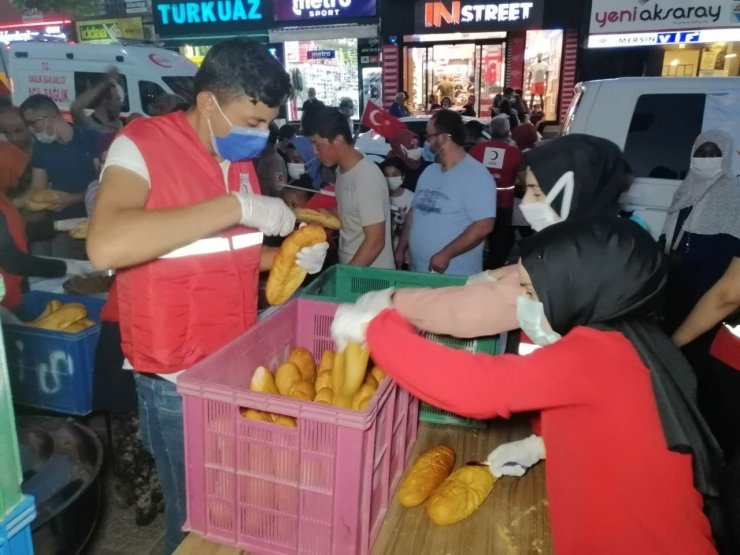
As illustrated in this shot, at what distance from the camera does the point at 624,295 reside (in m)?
1.28

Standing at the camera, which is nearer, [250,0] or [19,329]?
[19,329]

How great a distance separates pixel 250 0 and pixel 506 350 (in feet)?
46.6

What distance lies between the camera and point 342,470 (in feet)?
4.53

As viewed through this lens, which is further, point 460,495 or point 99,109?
point 99,109

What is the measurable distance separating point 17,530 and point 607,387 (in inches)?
48.7

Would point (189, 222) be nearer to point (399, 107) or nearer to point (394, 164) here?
point (394, 164)

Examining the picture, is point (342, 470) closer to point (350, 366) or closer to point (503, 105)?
point (350, 366)

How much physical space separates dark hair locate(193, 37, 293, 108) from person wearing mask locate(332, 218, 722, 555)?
38.3 inches

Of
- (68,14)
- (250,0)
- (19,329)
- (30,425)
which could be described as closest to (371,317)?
(30,425)

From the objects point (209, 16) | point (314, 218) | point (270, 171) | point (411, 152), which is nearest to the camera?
point (314, 218)

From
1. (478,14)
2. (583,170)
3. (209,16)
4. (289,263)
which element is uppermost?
(209,16)

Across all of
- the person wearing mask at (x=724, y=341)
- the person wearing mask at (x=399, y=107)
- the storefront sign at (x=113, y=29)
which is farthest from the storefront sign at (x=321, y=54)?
the person wearing mask at (x=724, y=341)

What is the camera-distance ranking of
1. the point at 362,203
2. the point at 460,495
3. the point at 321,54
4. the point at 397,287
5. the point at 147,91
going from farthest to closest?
the point at 321,54 → the point at 147,91 → the point at 362,203 → the point at 397,287 → the point at 460,495

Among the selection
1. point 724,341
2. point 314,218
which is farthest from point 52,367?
point 724,341
